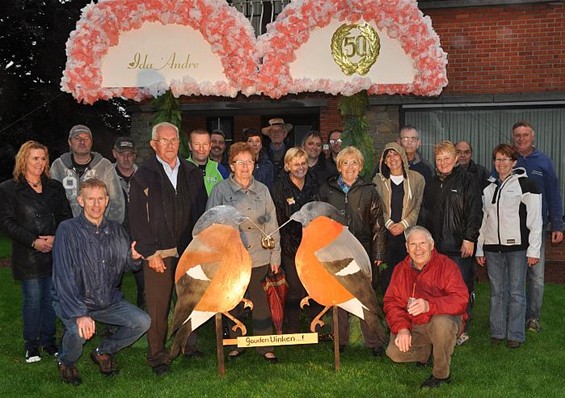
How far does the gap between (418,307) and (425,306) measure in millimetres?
56

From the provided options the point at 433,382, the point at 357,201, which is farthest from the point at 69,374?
the point at 433,382

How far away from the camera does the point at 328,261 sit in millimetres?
4500

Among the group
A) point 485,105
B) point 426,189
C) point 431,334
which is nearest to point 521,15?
point 485,105

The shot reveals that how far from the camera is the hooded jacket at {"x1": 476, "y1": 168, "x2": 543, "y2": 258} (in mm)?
5074

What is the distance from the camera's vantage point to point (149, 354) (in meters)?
4.77

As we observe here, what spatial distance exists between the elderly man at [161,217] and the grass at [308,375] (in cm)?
35

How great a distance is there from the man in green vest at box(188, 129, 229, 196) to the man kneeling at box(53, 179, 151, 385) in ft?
3.84

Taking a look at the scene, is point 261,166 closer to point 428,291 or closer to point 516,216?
point 428,291

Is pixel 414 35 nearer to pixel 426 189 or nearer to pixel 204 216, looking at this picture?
pixel 426 189

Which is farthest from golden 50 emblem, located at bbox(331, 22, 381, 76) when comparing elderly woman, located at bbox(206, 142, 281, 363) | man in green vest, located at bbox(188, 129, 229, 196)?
elderly woman, located at bbox(206, 142, 281, 363)

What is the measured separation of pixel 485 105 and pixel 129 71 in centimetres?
578

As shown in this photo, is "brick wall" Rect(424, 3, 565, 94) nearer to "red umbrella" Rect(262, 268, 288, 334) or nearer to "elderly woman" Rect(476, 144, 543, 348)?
"elderly woman" Rect(476, 144, 543, 348)

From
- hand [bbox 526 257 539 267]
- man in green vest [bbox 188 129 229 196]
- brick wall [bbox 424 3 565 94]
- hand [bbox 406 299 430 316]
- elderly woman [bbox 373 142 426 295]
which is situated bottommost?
hand [bbox 406 299 430 316]

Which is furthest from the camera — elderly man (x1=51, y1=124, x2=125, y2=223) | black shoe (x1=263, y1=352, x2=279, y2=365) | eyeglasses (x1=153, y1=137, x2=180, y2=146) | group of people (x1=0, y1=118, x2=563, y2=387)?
elderly man (x1=51, y1=124, x2=125, y2=223)
